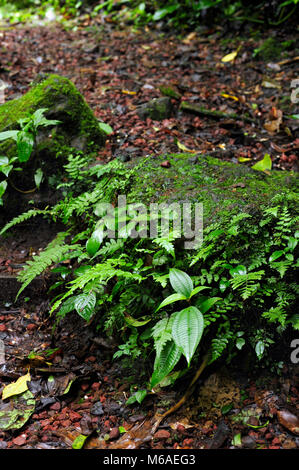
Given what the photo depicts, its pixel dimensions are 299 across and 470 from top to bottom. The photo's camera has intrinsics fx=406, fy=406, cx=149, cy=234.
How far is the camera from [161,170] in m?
3.29

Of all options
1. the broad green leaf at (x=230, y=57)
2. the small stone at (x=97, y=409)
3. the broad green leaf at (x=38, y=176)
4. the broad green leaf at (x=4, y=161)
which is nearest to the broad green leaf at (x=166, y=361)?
the small stone at (x=97, y=409)

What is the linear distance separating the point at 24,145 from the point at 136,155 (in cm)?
98

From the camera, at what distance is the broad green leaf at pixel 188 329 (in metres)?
2.15

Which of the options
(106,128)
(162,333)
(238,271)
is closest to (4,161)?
(106,128)

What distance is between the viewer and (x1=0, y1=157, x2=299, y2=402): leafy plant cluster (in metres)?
2.40

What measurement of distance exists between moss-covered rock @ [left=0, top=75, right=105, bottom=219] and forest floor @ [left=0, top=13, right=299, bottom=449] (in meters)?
0.25

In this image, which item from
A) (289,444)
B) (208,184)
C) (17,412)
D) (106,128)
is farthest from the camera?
(106,128)

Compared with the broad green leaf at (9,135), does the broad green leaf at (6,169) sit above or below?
below

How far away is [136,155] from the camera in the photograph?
3.67 metres

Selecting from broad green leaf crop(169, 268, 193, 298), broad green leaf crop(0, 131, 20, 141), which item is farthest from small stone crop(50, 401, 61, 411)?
broad green leaf crop(0, 131, 20, 141)

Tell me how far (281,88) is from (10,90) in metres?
3.30

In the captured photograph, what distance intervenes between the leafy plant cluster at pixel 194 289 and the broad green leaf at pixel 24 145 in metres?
0.81

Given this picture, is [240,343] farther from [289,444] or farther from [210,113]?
[210,113]

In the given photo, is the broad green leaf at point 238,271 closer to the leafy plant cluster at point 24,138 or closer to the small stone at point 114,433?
the small stone at point 114,433
